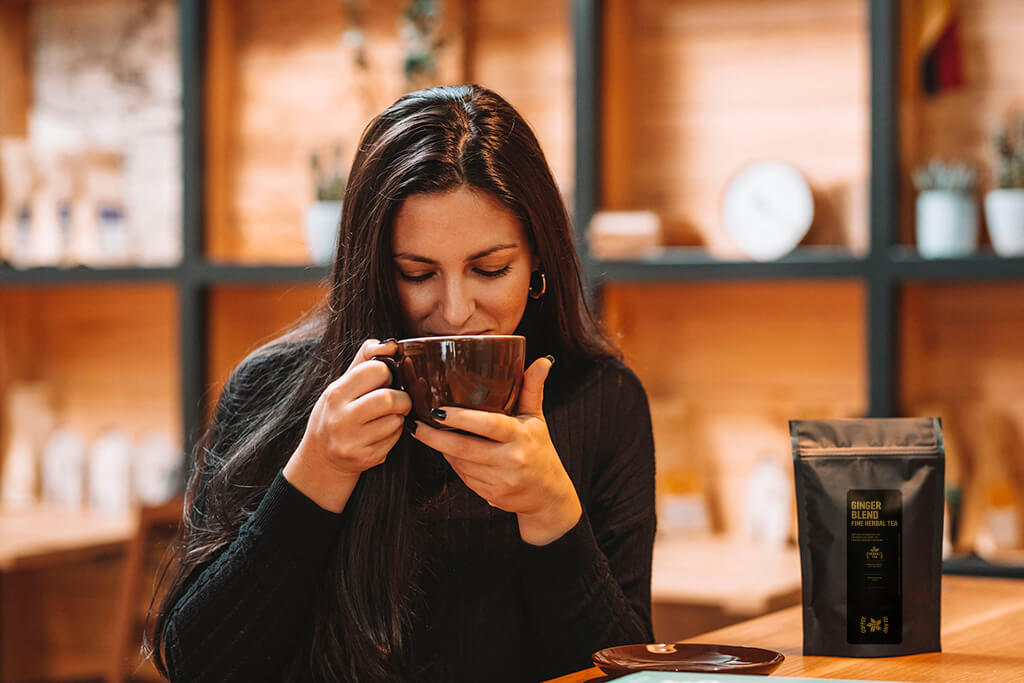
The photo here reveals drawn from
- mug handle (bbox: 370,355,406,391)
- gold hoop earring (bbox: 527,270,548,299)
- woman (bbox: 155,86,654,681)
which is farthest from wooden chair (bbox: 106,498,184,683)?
mug handle (bbox: 370,355,406,391)

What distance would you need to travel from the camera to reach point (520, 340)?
1.13 m

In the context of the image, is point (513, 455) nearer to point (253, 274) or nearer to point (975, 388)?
point (975, 388)

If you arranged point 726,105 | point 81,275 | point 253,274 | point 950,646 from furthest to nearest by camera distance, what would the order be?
point 81,275 → point 253,274 → point 726,105 → point 950,646

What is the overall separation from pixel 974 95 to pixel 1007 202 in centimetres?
31

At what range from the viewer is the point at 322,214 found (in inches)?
120

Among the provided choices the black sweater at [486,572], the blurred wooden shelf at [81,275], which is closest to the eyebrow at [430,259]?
the black sweater at [486,572]

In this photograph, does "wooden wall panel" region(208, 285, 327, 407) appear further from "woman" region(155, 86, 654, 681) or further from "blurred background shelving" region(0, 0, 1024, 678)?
"woman" region(155, 86, 654, 681)

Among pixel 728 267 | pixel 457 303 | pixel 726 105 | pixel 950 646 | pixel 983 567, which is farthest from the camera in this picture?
pixel 726 105

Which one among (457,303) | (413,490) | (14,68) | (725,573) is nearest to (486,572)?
(413,490)

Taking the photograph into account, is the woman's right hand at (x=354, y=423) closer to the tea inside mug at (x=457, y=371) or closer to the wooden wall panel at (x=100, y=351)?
the tea inside mug at (x=457, y=371)

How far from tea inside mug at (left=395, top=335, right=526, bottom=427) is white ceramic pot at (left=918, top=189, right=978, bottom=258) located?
1.75 m

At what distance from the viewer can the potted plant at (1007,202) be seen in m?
2.59

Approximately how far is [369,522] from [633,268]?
1.62 meters

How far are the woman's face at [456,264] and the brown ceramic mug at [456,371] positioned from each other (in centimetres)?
18
